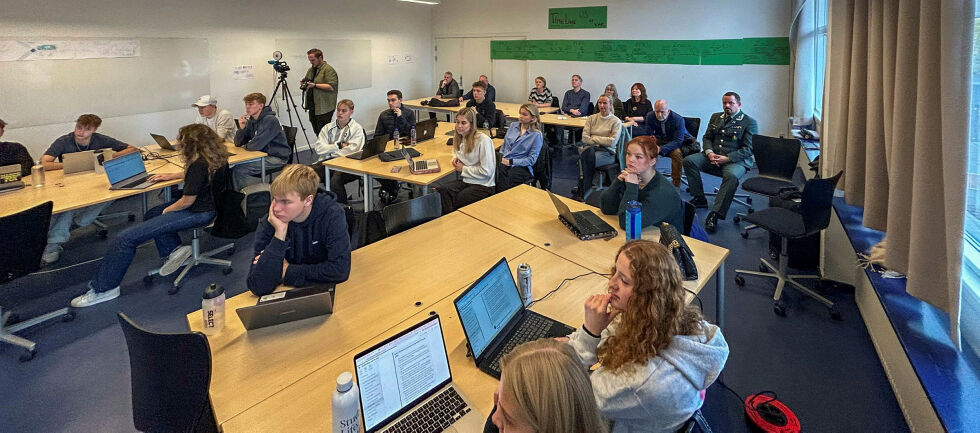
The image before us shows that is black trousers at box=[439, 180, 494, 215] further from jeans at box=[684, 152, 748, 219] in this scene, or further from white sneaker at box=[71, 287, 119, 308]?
white sneaker at box=[71, 287, 119, 308]

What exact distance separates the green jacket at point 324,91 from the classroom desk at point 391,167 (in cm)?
295

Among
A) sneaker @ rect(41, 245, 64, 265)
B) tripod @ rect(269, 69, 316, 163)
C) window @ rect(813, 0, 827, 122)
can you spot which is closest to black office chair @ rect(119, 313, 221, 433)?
sneaker @ rect(41, 245, 64, 265)

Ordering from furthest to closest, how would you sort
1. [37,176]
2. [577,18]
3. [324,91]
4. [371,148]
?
1. [577,18]
2. [324,91]
3. [371,148]
4. [37,176]

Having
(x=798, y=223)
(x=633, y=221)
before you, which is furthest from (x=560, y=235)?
(x=798, y=223)

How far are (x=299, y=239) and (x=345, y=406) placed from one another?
1.31 m

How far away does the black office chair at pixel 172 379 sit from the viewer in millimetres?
1598

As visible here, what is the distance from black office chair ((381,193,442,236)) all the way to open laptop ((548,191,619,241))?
788 millimetres

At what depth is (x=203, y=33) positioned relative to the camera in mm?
7188

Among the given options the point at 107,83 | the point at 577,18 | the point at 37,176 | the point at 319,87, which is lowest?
the point at 37,176

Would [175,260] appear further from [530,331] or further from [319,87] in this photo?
[319,87]

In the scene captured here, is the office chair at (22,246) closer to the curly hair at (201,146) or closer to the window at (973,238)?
the curly hair at (201,146)

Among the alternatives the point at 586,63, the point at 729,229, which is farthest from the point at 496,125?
the point at 729,229

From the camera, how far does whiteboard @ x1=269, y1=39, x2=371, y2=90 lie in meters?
8.38

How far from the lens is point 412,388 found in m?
1.52
